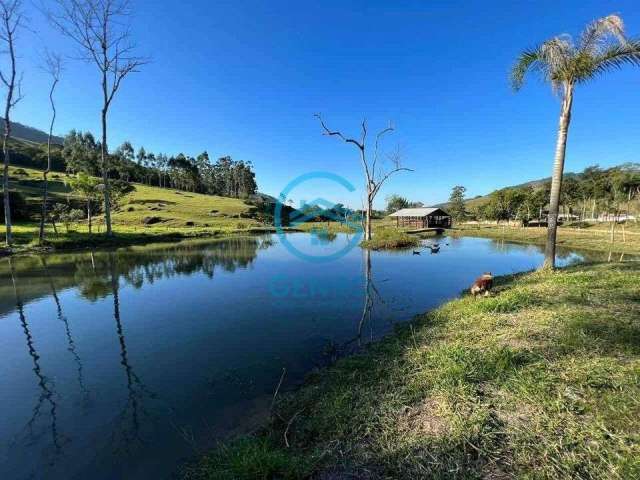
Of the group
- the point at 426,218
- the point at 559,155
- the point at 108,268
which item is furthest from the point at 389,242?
the point at 426,218

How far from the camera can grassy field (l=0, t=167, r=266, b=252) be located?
35.0 m

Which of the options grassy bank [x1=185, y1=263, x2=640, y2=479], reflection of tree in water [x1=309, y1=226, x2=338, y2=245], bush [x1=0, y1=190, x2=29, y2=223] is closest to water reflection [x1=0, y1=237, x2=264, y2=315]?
grassy bank [x1=185, y1=263, x2=640, y2=479]

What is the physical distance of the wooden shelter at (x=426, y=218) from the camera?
74.7m

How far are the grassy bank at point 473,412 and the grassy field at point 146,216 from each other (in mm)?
35786

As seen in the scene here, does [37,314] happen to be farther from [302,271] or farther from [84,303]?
[302,271]

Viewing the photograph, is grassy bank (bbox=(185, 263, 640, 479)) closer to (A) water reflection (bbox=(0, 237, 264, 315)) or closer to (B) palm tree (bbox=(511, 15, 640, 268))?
(B) palm tree (bbox=(511, 15, 640, 268))

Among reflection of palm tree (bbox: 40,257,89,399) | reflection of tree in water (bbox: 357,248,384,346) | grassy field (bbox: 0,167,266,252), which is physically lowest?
reflection of palm tree (bbox: 40,257,89,399)

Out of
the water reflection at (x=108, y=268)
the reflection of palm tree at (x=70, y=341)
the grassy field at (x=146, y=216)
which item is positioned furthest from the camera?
the grassy field at (x=146, y=216)

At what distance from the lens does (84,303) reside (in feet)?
42.8

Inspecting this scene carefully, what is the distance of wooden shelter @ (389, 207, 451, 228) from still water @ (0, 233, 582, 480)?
189ft

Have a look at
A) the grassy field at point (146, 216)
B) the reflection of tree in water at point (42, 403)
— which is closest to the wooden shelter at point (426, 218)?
the grassy field at point (146, 216)

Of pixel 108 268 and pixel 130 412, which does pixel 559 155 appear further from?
pixel 108 268

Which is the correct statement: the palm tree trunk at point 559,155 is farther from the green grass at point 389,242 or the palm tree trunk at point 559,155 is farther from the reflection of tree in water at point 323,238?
the reflection of tree in water at point 323,238

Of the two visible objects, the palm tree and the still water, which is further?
the palm tree
